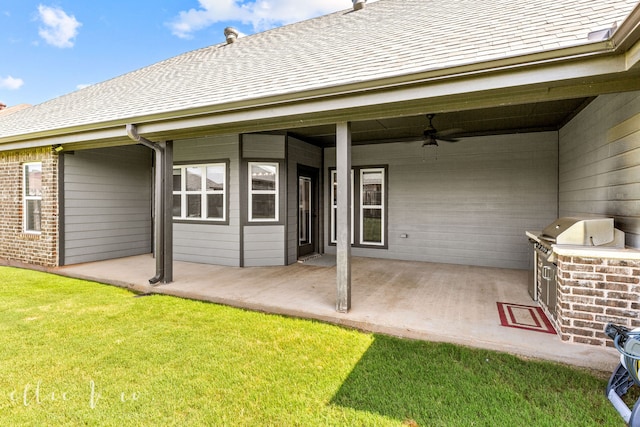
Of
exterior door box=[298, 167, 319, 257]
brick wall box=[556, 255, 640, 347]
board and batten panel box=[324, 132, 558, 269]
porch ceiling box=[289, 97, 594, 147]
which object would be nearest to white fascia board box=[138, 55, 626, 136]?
brick wall box=[556, 255, 640, 347]

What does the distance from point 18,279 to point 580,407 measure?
780 cm

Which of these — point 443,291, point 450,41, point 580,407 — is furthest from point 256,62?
point 580,407

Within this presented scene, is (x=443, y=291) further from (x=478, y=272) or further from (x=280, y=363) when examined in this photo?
(x=280, y=363)

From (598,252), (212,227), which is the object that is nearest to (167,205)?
(212,227)

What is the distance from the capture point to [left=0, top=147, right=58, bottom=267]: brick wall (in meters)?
6.40

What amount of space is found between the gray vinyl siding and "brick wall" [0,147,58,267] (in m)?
8.97

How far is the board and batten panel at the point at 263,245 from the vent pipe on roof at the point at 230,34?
531cm

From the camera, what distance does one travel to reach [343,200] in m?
3.88

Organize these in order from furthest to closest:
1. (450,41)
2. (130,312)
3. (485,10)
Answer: (485,10), (130,312), (450,41)

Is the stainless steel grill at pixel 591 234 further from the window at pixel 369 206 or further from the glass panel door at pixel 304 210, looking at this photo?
the glass panel door at pixel 304 210

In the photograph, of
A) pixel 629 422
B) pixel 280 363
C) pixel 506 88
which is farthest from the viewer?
pixel 506 88

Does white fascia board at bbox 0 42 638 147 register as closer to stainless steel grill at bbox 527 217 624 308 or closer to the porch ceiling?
stainless steel grill at bbox 527 217 624 308

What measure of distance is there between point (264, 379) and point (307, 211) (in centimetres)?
563

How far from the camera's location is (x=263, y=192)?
6828 mm
